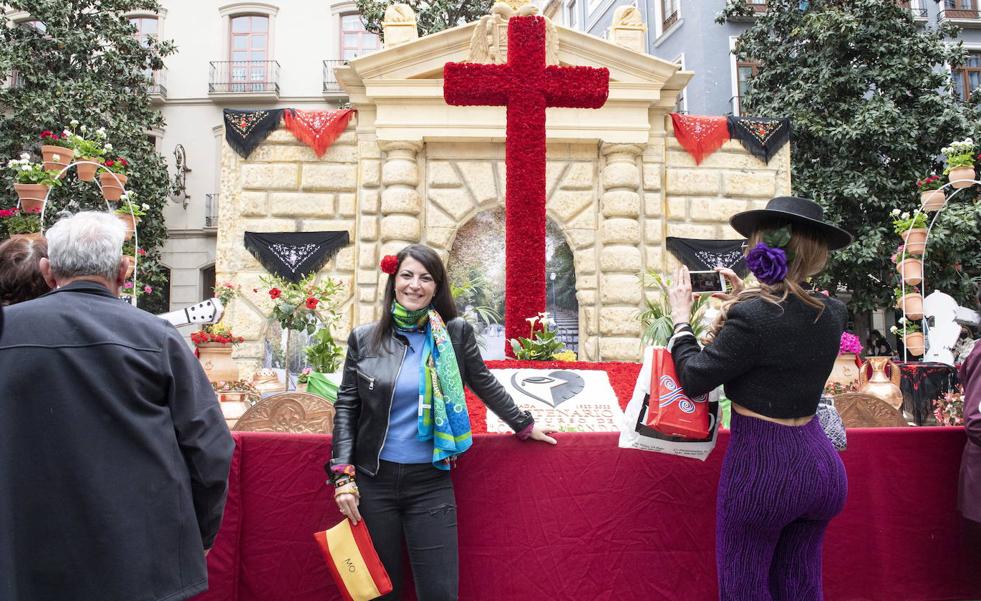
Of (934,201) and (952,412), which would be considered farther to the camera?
(934,201)

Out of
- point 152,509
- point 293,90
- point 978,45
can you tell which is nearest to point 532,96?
point 152,509

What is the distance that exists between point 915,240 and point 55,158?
32.2 feet

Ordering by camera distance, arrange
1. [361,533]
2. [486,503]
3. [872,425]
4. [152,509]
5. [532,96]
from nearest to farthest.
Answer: [152,509]
[361,533]
[486,503]
[872,425]
[532,96]

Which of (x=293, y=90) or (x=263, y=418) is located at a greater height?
(x=293, y=90)

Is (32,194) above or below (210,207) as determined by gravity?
below

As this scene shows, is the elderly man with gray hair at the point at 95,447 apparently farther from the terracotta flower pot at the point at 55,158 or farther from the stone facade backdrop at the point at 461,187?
the stone facade backdrop at the point at 461,187

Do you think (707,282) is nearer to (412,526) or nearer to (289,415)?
(412,526)

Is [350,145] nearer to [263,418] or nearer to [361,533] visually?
[263,418]

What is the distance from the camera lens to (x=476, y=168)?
325 inches

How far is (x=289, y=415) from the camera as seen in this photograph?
293 cm

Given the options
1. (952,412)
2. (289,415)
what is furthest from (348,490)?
(952,412)

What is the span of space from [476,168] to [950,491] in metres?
6.39

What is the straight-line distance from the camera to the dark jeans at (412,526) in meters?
2.11

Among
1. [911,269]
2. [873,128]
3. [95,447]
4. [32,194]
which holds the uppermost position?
[873,128]
